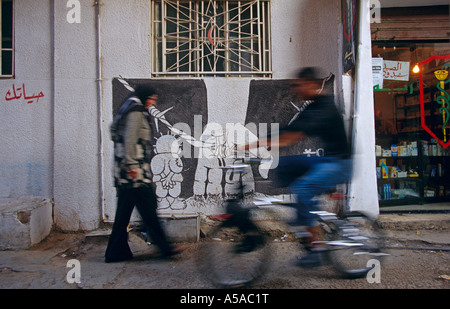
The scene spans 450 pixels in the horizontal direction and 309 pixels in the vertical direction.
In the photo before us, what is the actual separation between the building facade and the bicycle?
1.87 metres

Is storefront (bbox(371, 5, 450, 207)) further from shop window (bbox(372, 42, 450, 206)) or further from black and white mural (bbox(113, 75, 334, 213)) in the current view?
black and white mural (bbox(113, 75, 334, 213))

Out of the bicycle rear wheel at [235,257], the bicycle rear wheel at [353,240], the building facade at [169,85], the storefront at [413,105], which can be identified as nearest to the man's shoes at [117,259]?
the bicycle rear wheel at [235,257]

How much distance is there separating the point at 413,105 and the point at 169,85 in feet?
14.2

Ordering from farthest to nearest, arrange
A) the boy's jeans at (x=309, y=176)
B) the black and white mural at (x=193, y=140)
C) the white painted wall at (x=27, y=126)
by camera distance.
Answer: the black and white mural at (x=193, y=140), the white painted wall at (x=27, y=126), the boy's jeans at (x=309, y=176)

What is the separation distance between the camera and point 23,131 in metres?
4.89

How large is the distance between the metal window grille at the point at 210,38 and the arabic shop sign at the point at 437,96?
9.70 ft

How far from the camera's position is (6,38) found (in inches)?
200

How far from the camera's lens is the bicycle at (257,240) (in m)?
2.95

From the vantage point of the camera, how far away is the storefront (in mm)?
5551


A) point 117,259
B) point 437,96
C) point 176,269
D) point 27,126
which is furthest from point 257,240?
point 437,96

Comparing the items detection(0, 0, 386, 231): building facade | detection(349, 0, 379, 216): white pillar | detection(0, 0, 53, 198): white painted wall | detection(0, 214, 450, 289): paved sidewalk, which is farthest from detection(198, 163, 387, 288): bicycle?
detection(0, 0, 53, 198): white painted wall

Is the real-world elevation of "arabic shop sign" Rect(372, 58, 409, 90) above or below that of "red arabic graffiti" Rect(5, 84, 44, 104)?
above

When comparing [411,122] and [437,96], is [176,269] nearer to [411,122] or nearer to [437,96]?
[411,122]

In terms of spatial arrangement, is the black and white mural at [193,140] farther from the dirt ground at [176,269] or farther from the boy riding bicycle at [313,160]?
the boy riding bicycle at [313,160]
